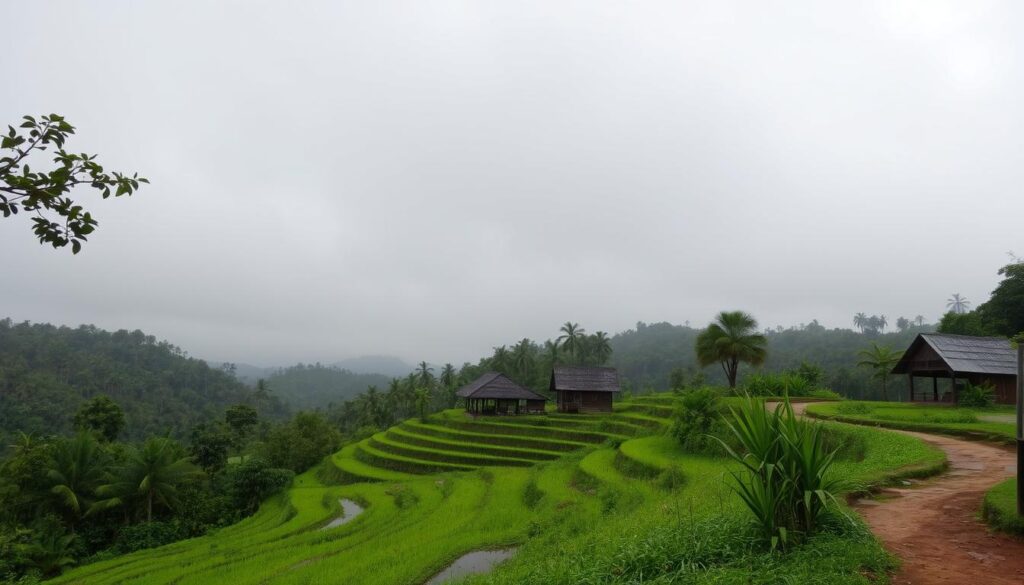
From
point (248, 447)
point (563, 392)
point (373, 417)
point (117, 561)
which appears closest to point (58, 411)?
point (248, 447)

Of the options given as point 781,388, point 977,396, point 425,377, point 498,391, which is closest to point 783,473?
point 977,396

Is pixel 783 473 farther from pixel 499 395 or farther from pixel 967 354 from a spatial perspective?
pixel 499 395

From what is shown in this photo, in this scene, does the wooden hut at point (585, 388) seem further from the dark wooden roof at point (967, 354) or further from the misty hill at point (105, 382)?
the misty hill at point (105, 382)

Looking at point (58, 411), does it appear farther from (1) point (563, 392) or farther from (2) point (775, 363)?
(2) point (775, 363)

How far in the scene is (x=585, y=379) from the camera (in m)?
35.2

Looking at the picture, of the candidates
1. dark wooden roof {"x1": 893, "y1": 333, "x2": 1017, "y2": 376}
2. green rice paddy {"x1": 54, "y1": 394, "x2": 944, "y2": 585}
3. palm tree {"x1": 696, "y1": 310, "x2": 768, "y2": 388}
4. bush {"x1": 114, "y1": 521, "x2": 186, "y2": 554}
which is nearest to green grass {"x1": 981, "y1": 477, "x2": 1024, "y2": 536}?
green rice paddy {"x1": 54, "y1": 394, "x2": 944, "y2": 585}

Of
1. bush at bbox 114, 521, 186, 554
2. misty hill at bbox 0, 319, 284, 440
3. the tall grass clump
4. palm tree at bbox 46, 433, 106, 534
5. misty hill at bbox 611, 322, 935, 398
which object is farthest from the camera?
misty hill at bbox 0, 319, 284, 440

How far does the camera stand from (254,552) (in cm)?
1386

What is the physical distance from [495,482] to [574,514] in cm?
873

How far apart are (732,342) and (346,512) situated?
70.5 feet

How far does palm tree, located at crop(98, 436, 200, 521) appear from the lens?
78.1ft

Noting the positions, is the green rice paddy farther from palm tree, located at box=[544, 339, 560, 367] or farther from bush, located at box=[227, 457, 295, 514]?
palm tree, located at box=[544, 339, 560, 367]

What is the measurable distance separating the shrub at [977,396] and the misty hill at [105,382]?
45845mm

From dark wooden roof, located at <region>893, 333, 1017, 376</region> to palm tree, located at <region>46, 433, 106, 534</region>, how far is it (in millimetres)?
34590
